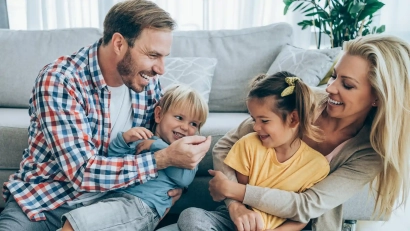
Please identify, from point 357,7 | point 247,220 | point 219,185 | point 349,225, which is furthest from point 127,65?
point 357,7

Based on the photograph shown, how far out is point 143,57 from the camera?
58.7 inches

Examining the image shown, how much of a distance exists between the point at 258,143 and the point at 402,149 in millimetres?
450

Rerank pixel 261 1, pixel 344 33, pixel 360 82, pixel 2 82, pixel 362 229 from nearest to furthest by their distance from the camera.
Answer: pixel 360 82, pixel 362 229, pixel 2 82, pixel 344 33, pixel 261 1

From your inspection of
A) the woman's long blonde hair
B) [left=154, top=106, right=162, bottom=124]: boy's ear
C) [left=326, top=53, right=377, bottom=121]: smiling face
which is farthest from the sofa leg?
[left=154, top=106, right=162, bottom=124]: boy's ear

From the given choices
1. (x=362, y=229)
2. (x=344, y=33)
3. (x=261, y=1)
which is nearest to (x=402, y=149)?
(x=362, y=229)

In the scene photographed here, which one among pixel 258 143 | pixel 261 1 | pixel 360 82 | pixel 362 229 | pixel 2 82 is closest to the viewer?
pixel 360 82

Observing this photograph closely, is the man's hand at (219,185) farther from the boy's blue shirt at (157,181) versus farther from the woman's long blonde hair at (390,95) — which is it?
the woman's long blonde hair at (390,95)

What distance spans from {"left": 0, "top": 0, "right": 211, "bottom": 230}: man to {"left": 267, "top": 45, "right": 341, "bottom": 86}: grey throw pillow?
882 mm

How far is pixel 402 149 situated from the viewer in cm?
135

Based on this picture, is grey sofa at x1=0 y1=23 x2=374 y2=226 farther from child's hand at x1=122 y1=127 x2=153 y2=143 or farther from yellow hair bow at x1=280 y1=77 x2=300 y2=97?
yellow hair bow at x1=280 y1=77 x2=300 y2=97

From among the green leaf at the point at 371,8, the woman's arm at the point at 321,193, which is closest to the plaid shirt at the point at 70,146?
the woman's arm at the point at 321,193

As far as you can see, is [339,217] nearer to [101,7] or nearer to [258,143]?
[258,143]

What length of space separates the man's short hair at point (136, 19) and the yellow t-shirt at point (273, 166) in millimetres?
490

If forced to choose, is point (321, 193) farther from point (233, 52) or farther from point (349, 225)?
point (233, 52)
